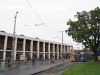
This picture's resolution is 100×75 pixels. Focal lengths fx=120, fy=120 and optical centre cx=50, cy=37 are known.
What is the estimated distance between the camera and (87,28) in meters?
26.8

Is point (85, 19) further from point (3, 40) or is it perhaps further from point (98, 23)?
point (3, 40)

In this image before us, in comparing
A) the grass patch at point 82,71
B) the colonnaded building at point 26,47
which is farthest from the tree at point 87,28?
the grass patch at point 82,71

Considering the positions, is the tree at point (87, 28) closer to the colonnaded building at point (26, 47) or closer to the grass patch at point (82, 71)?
the colonnaded building at point (26, 47)

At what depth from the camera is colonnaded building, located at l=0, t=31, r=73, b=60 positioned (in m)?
40.5

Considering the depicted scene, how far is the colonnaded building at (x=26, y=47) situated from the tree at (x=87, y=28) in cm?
1043

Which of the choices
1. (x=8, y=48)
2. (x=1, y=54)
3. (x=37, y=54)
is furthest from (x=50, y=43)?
(x=1, y=54)

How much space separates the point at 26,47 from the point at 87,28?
105 ft

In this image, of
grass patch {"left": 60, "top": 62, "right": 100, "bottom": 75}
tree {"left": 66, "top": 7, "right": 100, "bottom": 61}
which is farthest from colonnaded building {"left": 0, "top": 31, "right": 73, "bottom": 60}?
grass patch {"left": 60, "top": 62, "right": 100, "bottom": 75}

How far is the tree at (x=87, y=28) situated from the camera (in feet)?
88.4

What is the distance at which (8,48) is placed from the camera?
1721 inches

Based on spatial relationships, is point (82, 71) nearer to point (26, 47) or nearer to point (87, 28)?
point (87, 28)

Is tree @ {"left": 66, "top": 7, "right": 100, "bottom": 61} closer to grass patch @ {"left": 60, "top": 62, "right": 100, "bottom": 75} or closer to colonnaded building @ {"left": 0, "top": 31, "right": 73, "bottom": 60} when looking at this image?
colonnaded building @ {"left": 0, "top": 31, "right": 73, "bottom": 60}

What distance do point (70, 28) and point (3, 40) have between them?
24.1 meters

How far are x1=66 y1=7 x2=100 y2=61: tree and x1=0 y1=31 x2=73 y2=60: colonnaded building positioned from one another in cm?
1043
